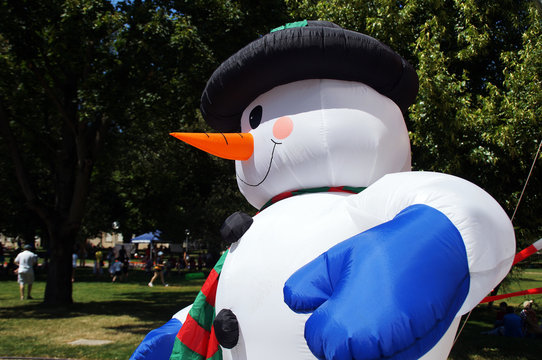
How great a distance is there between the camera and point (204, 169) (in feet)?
80.6

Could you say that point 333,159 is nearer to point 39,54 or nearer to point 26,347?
point 26,347

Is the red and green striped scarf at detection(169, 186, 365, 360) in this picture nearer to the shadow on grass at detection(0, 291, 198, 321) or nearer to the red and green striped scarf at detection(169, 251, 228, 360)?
the red and green striped scarf at detection(169, 251, 228, 360)

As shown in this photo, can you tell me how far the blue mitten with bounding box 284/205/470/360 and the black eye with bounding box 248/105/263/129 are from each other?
1547 millimetres

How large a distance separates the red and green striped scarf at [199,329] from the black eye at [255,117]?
985 millimetres

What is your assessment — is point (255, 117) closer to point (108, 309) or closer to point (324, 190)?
point (324, 190)

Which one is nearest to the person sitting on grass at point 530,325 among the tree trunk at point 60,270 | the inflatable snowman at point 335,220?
the inflatable snowman at point 335,220

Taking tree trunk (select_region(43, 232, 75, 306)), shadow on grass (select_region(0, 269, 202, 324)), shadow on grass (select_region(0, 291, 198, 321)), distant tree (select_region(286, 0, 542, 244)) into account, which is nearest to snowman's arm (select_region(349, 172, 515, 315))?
distant tree (select_region(286, 0, 542, 244))

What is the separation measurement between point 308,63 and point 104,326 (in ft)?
29.5

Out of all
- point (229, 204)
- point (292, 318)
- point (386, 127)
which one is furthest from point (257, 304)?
point (229, 204)

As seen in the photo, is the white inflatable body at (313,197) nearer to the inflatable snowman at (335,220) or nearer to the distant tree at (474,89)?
the inflatable snowman at (335,220)

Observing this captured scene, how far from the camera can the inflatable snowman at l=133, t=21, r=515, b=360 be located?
176 centimetres

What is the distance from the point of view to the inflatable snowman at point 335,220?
1757 millimetres

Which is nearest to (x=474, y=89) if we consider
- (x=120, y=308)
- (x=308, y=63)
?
(x=308, y=63)

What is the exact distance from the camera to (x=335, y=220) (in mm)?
2701
